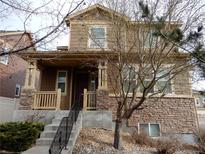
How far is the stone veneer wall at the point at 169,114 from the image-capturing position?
44.4ft

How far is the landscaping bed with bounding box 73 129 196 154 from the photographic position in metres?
9.31

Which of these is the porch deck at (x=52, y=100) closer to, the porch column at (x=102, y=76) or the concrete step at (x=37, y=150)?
the porch column at (x=102, y=76)

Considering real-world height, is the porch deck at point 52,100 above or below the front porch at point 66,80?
below

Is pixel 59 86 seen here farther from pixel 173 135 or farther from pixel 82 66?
pixel 173 135

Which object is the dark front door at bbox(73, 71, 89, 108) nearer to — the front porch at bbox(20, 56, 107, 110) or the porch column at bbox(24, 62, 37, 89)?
the front porch at bbox(20, 56, 107, 110)

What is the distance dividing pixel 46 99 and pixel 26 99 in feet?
3.40

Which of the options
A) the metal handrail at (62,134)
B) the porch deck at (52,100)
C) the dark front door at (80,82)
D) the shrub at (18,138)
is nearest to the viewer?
the metal handrail at (62,134)

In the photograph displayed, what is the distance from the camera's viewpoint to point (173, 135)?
43.1 ft

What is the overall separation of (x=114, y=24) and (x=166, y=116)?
6040mm

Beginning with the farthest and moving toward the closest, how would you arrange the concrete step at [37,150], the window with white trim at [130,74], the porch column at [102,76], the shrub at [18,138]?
the porch column at [102,76]
the window with white trim at [130,74]
the shrub at [18,138]
the concrete step at [37,150]

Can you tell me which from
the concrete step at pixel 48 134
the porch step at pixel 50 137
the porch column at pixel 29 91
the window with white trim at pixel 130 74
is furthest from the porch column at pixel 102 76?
the concrete step at pixel 48 134

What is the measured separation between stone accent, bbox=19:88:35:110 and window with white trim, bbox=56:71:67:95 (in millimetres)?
2699

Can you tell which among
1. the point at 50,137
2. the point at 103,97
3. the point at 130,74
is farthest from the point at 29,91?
the point at 130,74

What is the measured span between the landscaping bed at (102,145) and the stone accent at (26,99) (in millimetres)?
3397
